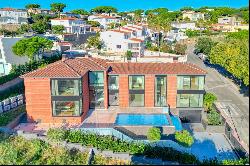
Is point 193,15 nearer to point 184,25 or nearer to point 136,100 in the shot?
point 184,25

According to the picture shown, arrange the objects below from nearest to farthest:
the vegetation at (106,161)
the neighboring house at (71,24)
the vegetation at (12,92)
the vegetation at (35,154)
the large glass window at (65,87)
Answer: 1. the vegetation at (35,154)
2. the vegetation at (106,161)
3. the large glass window at (65,87)
4. the vegetation at (12,92)
5. the neighboring house at (71,24)

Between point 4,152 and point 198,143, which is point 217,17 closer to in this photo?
point 198,143

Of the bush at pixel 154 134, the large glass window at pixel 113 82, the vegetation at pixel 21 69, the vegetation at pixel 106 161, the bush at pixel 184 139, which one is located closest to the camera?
the vegetation at pixel 106 161

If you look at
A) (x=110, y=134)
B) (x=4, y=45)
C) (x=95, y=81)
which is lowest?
(x=110, y=134)

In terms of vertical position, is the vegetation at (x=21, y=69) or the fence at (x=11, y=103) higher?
the vegetation at (x=21, y=69)

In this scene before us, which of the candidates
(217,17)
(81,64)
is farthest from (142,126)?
(217,17)

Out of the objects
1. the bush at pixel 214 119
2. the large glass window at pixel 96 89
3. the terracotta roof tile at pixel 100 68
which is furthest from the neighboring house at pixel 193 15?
the large glass window at pixel 96 89

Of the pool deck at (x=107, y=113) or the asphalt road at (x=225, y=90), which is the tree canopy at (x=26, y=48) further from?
the asphalt road at (x=225, y=90)
